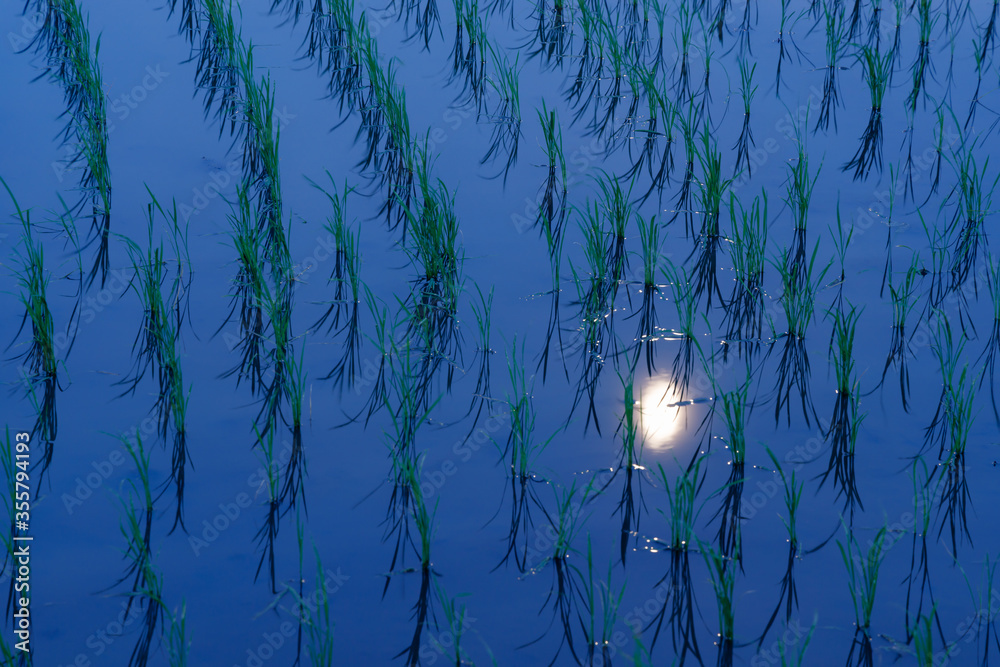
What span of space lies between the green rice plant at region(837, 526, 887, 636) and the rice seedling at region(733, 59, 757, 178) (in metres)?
1.78

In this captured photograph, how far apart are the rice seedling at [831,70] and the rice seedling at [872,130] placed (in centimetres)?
15

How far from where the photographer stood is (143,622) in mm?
2045

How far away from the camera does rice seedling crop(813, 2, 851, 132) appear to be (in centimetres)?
403

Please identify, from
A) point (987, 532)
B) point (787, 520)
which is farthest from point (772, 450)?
point (987, 532)

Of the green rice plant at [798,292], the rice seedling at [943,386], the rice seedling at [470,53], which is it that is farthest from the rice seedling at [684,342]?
the rice seedling at [470,53]

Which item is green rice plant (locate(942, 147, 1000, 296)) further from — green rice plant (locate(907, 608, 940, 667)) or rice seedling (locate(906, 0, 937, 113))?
green rice plant (locate(907, 608, 940, 667))

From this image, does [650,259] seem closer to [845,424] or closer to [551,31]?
[845,424]

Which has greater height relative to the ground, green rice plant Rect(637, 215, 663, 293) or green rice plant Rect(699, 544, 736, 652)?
green rice plant Rect(637, 215, 663, 293)

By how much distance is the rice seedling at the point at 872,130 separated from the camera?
12.1ft

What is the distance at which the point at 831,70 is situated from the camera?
4.36m

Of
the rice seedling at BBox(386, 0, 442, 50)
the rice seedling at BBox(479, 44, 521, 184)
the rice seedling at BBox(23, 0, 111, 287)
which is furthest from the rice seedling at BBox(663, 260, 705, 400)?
the rice seedling at BBox(386, 0, 442, 50)

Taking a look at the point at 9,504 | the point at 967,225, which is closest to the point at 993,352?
the point at 967,225

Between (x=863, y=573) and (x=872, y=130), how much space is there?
8.24ft

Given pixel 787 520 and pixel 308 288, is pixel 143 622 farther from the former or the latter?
pixel 787 520
